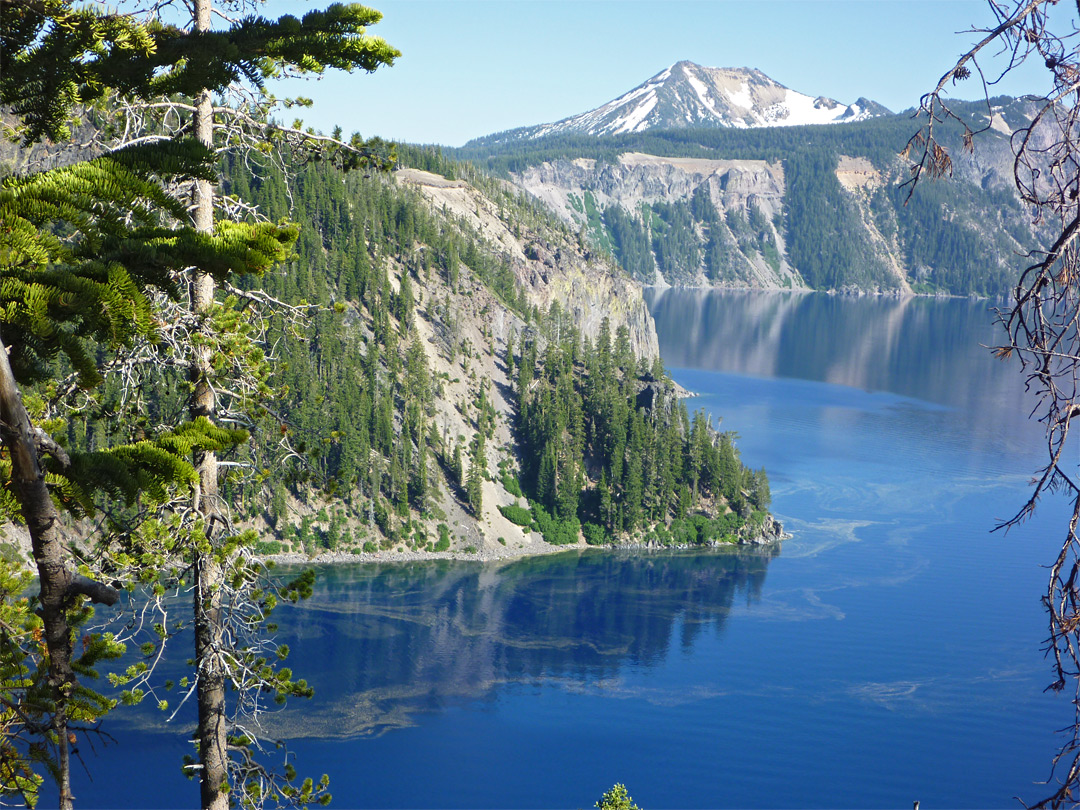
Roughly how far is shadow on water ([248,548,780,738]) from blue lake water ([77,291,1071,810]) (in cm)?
21

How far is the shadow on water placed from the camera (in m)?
53.6

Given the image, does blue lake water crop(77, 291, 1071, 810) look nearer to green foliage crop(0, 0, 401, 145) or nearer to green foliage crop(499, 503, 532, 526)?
green foliage crop(499, 503, 532, 526)

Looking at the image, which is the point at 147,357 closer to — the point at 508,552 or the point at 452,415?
the point at 508,552

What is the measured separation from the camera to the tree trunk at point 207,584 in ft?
34.9

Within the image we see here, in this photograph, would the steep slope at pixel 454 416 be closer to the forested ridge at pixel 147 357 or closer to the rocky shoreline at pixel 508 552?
the rocky shoreline at pixel 508 552

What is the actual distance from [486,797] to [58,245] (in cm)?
4246

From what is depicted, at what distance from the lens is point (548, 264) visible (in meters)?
132

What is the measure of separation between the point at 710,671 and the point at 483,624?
15.9 meters

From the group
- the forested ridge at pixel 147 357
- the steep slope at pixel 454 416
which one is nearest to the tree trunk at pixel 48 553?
the forested ridge at pixel 147 357

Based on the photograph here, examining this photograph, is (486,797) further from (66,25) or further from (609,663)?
(66,25)

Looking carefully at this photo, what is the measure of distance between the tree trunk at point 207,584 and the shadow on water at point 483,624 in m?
40.7

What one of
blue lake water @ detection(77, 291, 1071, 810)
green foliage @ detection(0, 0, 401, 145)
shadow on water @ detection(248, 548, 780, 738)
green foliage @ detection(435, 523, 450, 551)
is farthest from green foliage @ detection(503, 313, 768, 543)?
green foliage @ detection(0, 0, 401, 145)

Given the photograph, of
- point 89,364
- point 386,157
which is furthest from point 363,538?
point 89,364

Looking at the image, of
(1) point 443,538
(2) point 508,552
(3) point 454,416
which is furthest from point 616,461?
(1) point 443,538
